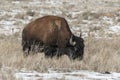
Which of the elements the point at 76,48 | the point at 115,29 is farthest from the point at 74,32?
the point at 76,48

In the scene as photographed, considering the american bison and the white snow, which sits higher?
the american bison

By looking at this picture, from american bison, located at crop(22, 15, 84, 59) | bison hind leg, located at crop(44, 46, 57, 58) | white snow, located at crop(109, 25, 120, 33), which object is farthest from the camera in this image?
white snow, located at crop(109, 25, 120, 33)

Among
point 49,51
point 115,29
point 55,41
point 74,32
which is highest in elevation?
point 55,41

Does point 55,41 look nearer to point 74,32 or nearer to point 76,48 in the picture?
point 76,48

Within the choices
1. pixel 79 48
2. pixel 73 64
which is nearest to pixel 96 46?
pixel 79 48

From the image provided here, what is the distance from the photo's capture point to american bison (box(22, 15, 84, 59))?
444 inches

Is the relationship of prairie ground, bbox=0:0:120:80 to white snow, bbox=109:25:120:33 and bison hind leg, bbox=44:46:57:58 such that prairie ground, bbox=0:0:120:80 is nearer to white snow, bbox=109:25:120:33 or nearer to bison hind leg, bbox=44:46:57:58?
white snow, bbox=109:25:120:33

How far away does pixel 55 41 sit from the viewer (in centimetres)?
1139

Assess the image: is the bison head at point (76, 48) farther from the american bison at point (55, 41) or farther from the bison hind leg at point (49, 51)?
the bison hind leg at point (49, 51)

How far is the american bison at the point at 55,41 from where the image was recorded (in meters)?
11.3

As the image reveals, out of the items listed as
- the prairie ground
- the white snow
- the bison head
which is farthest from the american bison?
the white snow

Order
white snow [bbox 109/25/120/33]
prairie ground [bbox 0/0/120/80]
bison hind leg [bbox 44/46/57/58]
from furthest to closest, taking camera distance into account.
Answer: white snow [bbox 109/25/120/33] < bison hind leg [bbox 44/46/57/58] < prairie ground [bbox 0/0/120/80]

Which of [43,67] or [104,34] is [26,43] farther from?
[104,34]

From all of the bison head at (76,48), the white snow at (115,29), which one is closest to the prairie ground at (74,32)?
the white snow at (115,29)
